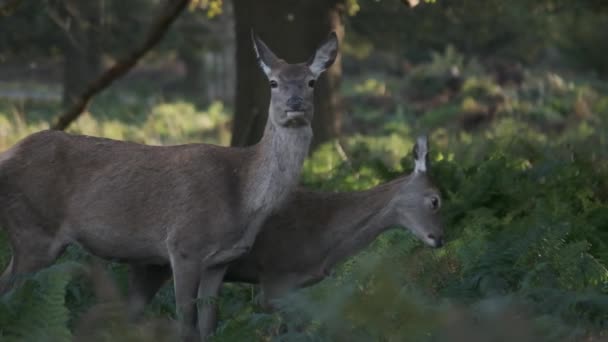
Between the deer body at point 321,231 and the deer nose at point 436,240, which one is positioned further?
the deer nose at point 436,240

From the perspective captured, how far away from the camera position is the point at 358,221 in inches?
352

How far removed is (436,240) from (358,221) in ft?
2.01

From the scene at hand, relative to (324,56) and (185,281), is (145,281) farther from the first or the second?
(324,56)

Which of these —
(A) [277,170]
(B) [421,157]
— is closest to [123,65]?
(B) [421,157]

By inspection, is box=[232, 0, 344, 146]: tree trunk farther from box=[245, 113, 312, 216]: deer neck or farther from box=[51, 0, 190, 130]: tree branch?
box=[245, 113, 312, 216]: deer neck

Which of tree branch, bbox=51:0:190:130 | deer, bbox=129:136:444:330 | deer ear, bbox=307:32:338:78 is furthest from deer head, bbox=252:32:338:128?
tree branch, bbox=51:0:190:130

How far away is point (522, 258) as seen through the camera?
8.02 meters

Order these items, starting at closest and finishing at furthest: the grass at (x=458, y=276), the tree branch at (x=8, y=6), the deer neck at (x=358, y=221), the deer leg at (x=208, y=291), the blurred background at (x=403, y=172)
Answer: the grass at (x=458, y=276)
the blurred background at (x=403, y=172)
the deer leg at (x=208, y=291)
the deer neck at (x=358, y=221)
the tree branch at (x=8, y=6)

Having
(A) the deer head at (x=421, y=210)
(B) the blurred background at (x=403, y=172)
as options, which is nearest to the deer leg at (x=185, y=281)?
(B) the blurred background at (x=403, y=172)

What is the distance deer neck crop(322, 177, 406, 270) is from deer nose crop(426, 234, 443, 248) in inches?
11.4

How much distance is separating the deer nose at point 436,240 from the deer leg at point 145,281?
199 centimetres

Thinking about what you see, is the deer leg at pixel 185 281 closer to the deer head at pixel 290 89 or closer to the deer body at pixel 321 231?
the deer body at pixel 321 231

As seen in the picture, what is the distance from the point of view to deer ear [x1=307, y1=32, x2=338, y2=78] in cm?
862

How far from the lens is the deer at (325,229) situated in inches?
340
